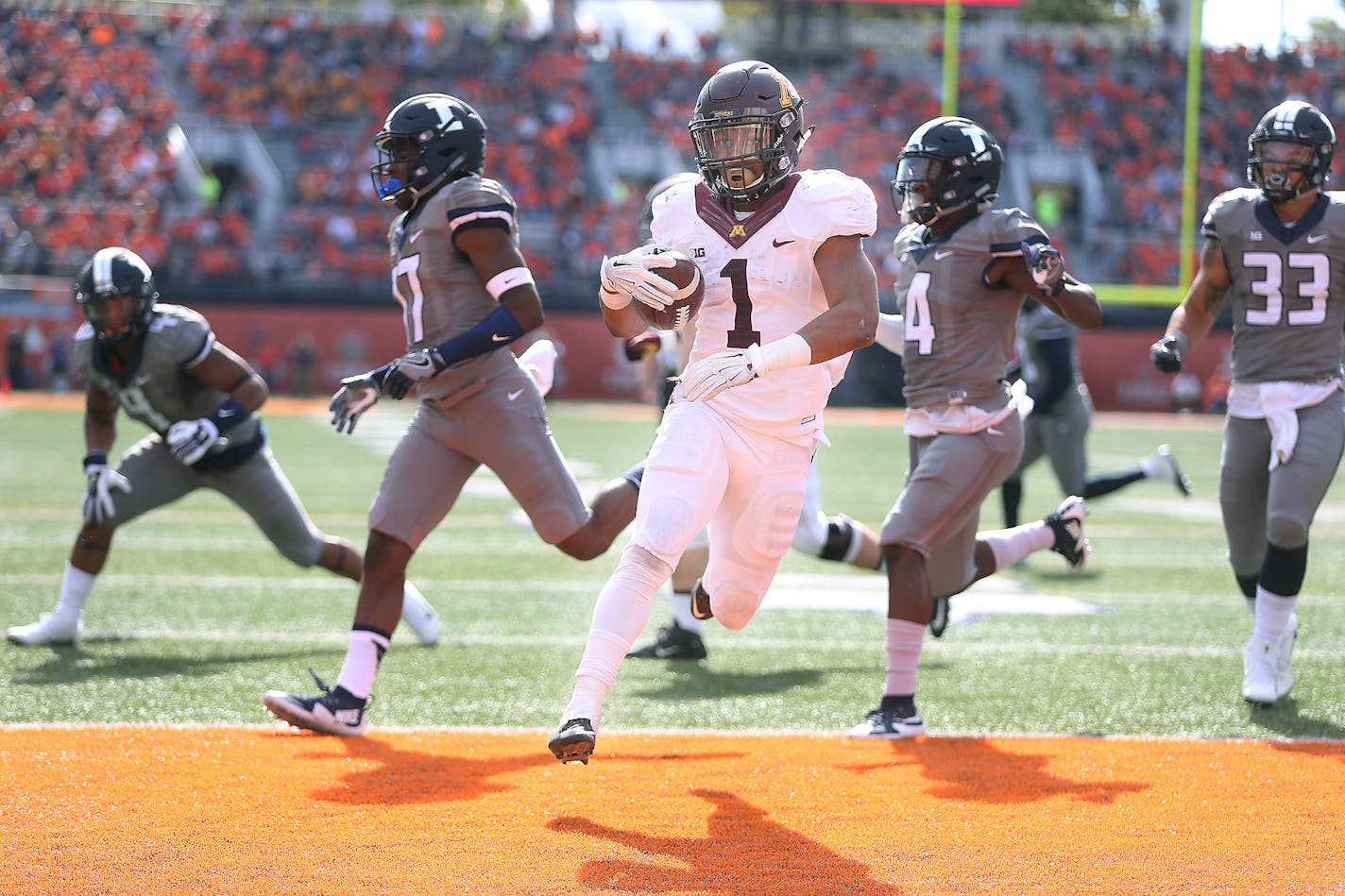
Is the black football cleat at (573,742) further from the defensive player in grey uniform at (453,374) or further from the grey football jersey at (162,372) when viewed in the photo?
the grey football jersey at (162,372)

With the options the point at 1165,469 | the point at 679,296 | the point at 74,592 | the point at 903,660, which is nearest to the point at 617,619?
the point at 679,296

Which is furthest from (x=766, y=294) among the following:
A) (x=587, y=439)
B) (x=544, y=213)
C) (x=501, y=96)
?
(x=501, y=96)

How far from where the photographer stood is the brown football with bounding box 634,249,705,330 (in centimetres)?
360

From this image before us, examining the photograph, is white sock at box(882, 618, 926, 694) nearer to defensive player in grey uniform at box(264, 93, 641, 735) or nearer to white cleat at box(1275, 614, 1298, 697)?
defensive player in grey uniform at box(264, 93, 641, 735)

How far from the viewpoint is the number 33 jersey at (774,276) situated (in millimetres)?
3773

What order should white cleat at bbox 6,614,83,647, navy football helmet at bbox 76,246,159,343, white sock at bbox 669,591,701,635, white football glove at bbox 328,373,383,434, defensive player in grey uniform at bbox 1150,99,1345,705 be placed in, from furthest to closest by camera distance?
1. white sock at bbox 669,591,701,635
2. white cleat at bbox 6,614,83,647
3. navy football helmet at bbox 76,246,159,343
4. defensive player in grey uniform at bbox 1150,99,1345,705
5. white football glove at bbox 328,373,383,434

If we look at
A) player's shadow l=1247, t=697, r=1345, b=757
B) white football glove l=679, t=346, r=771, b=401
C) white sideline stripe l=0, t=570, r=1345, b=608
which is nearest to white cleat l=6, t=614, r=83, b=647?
white sideline stripe l=0, t=570, r=1345, b=608

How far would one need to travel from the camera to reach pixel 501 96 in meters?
28.8

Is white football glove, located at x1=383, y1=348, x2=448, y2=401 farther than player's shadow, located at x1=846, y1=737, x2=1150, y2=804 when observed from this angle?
Yes

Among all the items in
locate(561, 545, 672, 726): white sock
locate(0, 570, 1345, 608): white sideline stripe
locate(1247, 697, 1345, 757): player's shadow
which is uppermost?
locate(561, 545, 672, 726): white sock

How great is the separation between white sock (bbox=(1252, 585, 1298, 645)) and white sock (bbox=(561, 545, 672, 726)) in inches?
90.9

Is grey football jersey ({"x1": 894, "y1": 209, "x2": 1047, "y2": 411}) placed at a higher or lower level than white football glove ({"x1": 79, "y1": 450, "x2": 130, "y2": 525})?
higher

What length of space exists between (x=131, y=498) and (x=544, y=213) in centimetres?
2160

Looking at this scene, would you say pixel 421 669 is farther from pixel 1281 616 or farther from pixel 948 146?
pixel 1281 616
